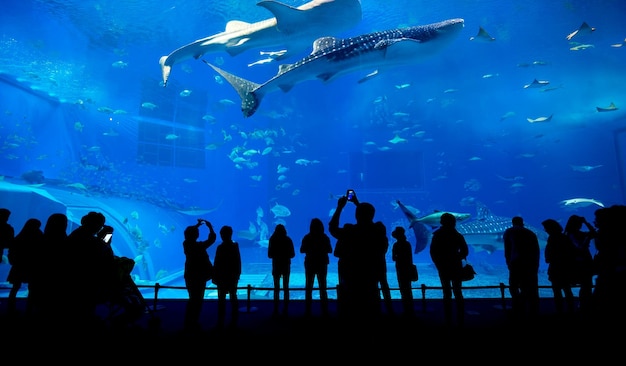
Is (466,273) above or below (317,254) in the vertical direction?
below

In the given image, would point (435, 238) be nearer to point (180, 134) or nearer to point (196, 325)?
point (196, 325)

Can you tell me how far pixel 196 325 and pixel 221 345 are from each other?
2.49 feet

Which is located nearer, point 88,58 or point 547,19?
point 547,19

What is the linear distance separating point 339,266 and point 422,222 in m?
4.67

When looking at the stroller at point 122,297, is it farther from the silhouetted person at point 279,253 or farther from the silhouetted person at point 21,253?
the silhouetted person at point 279,253

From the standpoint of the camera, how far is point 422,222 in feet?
22.0

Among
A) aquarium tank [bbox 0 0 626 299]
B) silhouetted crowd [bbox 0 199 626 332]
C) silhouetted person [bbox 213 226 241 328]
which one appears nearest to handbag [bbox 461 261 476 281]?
silhouetted crowd [bbox 0 199 626 332]

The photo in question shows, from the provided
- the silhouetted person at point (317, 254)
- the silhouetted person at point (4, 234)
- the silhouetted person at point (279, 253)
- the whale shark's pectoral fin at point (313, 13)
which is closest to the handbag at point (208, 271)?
the silhouetted person at point (279, 253)

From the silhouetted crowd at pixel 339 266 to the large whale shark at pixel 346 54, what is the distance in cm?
288

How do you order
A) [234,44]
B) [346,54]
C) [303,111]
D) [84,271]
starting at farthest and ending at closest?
[303,111]
[234,44]
[346,54]
[84,271]

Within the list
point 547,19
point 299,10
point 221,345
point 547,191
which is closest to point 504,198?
point 547,191

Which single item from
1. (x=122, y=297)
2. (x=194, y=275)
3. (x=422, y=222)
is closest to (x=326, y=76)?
(x=422, y=222)

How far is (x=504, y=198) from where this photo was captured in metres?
38.5

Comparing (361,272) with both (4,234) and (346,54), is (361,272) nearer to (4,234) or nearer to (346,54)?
(4,234)
